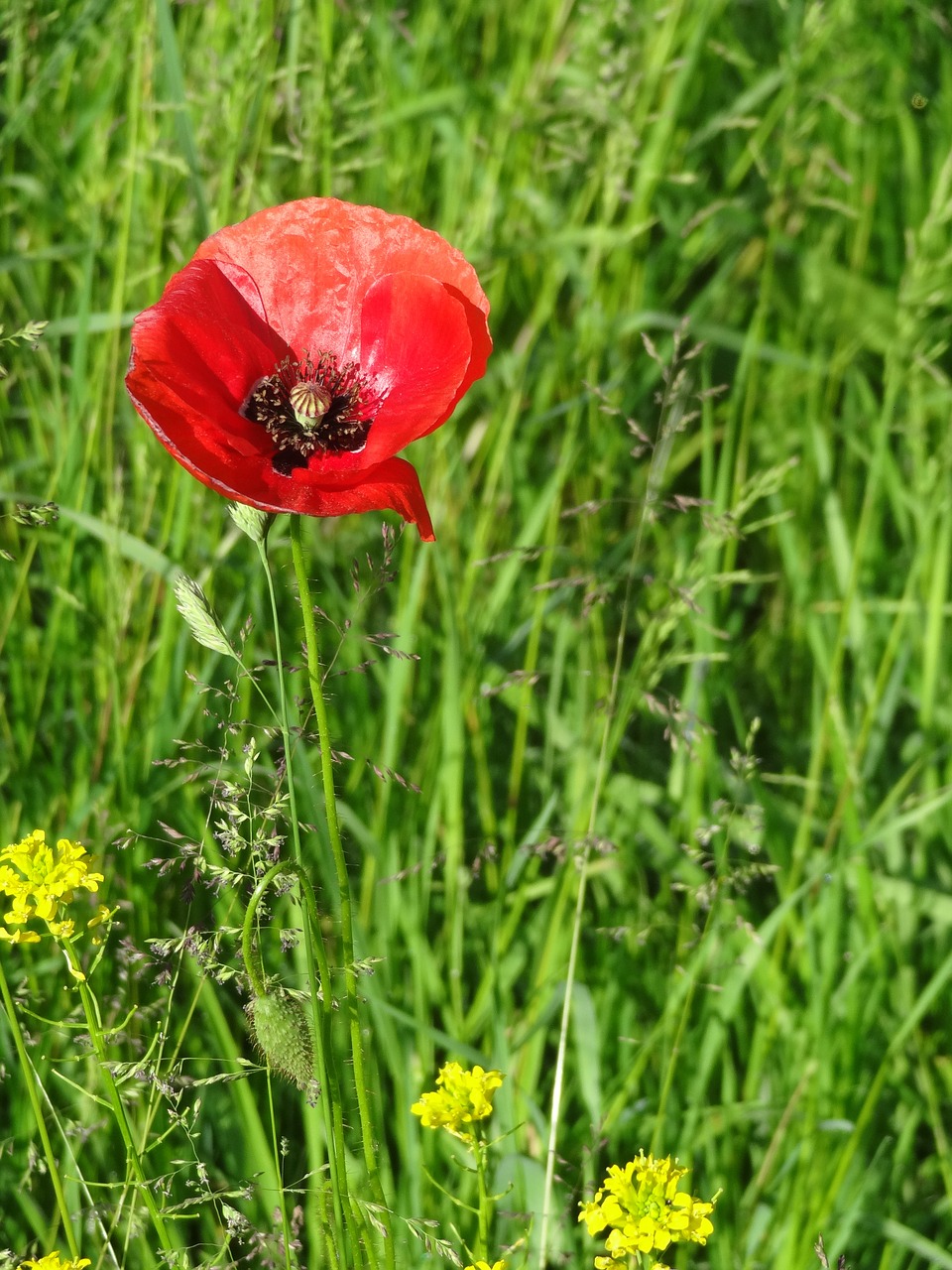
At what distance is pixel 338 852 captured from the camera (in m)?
0.95

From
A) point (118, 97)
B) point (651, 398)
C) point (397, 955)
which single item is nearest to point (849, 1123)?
point (397, 955)

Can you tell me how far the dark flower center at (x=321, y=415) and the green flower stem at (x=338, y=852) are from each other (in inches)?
7.5

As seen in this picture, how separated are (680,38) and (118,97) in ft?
3.58

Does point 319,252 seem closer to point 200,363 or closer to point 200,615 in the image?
point 200,363

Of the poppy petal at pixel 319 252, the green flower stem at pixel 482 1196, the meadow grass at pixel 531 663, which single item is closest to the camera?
the green flower stem at pixel 482 1196

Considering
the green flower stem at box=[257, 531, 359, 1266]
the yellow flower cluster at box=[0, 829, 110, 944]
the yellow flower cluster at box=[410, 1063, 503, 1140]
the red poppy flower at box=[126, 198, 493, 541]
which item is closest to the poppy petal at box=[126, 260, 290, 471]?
Result: the red poppy flower at box=[126, 198, 493, 541]

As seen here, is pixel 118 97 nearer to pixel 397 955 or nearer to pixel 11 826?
pixel 11 826

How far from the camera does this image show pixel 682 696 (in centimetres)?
216

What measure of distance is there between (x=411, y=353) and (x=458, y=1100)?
1.94 ft

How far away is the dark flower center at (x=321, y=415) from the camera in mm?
1182

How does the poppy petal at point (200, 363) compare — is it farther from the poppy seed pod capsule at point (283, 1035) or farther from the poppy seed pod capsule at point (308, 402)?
the poppy seed pod capsule at point (283, 1035)

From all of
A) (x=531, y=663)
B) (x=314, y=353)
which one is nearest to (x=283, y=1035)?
(x=314, y=353)

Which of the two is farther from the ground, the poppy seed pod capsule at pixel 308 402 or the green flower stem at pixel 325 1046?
the poppy seed pod capsule at pixel 308 402

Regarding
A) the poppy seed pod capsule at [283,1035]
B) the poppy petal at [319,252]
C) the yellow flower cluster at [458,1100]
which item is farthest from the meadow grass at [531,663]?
the poppy petal at [319,252]
